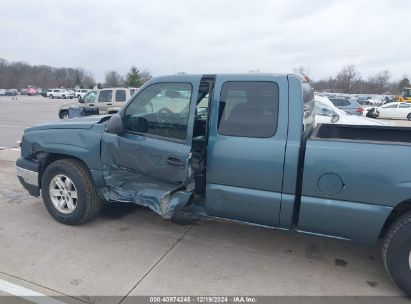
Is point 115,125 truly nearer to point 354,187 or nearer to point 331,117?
point 354,187

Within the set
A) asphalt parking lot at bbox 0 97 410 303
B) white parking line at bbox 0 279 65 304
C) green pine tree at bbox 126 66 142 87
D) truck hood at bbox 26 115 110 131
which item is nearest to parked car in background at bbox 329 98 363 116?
asphalt parking lot at bbox 0 97 410 303

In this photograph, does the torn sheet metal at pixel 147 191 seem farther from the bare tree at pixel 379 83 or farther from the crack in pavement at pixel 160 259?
the bare tree at pixel 379 83

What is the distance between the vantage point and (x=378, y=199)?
111 inches

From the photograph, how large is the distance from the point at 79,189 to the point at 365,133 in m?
3.64

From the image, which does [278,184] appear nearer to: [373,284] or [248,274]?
[248,274]

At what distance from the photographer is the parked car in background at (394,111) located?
87.3 ft

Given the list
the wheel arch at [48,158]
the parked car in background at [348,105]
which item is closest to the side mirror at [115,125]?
the wheel arch at [48,158]

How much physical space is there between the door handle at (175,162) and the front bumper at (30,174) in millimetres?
2023

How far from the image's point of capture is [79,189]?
404 centimetres

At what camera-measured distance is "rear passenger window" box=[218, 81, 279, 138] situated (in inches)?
126

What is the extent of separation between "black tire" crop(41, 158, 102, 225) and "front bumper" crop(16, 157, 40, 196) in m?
0.25

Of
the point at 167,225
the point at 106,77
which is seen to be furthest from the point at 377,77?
the point at 167,225

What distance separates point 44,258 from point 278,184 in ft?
8.29

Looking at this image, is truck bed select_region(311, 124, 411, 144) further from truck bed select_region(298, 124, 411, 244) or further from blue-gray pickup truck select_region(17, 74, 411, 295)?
truck bed select_region(298, 124, 411, 244)
